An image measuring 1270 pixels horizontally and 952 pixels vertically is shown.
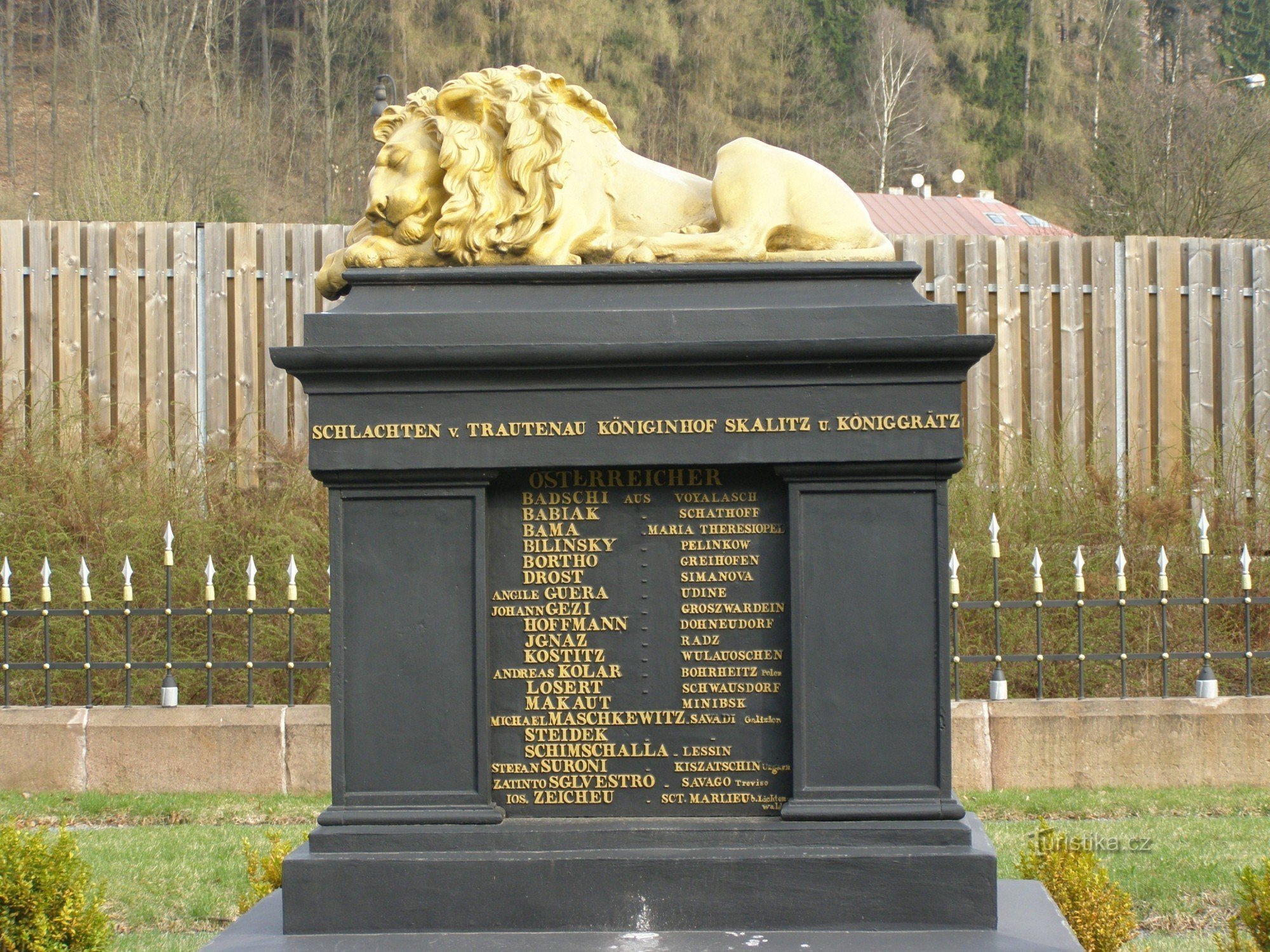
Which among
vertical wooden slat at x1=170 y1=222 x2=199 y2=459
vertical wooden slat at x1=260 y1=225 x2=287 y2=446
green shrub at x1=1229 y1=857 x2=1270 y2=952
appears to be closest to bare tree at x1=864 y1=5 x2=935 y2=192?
vertical wooden slat at x1=260 y1=225 x2=287 y2=446

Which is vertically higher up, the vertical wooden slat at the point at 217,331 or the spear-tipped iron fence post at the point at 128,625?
the vertical wooden slat at the point at 217,331

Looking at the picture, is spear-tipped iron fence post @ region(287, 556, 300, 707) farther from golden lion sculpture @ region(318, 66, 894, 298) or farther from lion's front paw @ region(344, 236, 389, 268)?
lion's front paw @ region(344, 236, 389, 268)

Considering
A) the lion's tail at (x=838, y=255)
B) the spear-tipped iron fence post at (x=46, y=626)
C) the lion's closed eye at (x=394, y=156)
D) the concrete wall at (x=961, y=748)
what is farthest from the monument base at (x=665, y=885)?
the spear-tipped iron fence post at (x=46, y=626)

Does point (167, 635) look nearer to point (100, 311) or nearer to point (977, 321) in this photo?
point (100, 311)

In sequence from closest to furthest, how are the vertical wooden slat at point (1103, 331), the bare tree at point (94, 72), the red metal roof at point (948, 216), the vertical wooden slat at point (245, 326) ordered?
the vertical wooden slat at point (245, 326) → the vertical wooden slat at point (1103, 331) → the red metal roof at point (948, 216) → the bare tree at point (94, 72)

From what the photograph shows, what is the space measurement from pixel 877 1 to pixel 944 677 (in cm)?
4117

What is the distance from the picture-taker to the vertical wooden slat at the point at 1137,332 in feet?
38.0

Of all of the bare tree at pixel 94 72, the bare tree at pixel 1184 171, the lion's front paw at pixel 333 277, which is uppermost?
the bare tree at pixel 94 72

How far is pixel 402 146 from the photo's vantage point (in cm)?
466

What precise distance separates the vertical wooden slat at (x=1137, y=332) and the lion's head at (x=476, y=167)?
8.17 m

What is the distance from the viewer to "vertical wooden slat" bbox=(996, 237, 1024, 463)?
11531 mm

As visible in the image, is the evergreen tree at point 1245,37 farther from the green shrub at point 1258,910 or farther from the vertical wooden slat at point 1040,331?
the green shrub at point 1258,910

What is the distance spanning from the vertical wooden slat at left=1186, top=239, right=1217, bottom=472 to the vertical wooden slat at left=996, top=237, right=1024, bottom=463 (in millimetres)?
1449

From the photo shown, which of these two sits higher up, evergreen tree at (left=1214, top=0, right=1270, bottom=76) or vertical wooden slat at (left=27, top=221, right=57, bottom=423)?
evergreen tree at (left=1214, top=0, right=1270, bottom=76)
